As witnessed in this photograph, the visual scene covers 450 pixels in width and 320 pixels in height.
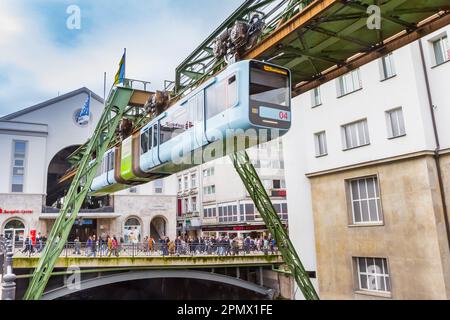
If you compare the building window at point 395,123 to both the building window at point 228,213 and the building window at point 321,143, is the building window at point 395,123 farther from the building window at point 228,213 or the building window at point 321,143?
the building window at point 228,213

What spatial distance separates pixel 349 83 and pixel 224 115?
1374cm

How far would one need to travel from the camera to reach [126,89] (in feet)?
56.5

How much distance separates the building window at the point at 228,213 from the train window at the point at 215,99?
36540mm

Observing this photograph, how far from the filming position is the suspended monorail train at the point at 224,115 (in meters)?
9.50

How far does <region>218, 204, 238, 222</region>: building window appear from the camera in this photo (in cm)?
4691

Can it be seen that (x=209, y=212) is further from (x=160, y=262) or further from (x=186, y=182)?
(x=160, y=262)

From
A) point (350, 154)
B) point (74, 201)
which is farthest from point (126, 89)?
point (350, 154)

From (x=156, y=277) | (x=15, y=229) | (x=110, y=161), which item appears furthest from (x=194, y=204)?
(x=110, y=161)

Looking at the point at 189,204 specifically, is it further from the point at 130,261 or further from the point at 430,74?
the point at 430,74

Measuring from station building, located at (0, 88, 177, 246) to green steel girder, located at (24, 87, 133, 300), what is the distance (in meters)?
23.3

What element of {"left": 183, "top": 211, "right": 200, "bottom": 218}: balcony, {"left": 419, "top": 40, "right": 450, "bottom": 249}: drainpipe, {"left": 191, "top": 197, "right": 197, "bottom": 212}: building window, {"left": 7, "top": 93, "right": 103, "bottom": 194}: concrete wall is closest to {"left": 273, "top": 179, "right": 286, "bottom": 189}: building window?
{"left": 183, "top": 211, "right": 200, "bottom": 218}: balcony

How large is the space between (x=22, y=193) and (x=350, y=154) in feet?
105

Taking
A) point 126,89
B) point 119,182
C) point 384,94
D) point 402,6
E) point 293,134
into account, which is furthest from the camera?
point 293,134

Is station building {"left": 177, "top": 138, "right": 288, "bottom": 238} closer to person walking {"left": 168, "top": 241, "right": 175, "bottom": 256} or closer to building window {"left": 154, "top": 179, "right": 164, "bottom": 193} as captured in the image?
building window {"left": 154, "top": 179, "right": 164, "bottom": 193}
